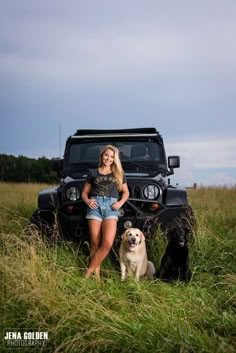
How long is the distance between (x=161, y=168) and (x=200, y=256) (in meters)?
1.75

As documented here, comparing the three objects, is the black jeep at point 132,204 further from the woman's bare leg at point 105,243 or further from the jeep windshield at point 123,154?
the woman's bare leg at point 105,243

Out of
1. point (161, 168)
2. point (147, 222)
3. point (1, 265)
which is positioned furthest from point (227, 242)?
point (1, 265)

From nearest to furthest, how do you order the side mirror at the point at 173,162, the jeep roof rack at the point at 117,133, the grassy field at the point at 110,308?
the grassy field at the point at 110,308 → the side mirror at the point at 173,162 → the jeep roof rack at the point at 117,133

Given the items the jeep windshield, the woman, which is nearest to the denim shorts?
the woman

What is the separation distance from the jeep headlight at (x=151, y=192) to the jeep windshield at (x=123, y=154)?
116 cm

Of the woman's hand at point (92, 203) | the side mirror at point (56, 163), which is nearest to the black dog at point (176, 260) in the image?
the woman's hand at point (92, 203)

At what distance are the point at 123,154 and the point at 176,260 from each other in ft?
8.38

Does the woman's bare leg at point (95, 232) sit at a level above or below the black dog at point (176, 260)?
above

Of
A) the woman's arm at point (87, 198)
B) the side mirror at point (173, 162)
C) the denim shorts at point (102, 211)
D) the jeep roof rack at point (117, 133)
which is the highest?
the jeep roof rack at point (117, 133)

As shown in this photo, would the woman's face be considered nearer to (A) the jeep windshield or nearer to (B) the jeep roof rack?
(A) the jeep windshield

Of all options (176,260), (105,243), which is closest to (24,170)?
(105,243)

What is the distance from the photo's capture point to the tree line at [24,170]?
25.5 m

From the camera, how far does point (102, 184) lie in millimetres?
5672

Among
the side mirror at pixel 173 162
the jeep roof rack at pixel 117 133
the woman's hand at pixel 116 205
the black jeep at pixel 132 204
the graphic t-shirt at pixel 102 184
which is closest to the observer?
the woman's hand at pixel 116 205
